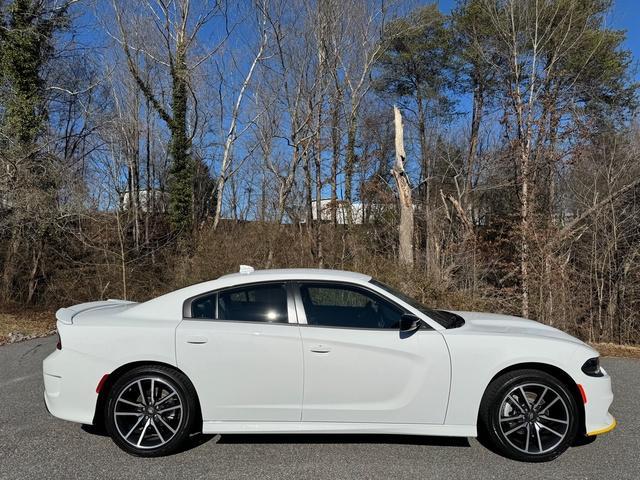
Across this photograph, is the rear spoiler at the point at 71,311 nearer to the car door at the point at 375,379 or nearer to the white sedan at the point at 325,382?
the white sedan at the point at 325,382

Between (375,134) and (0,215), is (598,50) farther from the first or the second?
(0,215)

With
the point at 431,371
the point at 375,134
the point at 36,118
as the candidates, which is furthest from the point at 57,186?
the point at 375,134

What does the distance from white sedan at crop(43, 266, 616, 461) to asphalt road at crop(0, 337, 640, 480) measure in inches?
6.7

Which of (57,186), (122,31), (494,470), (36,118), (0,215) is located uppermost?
(122,31)

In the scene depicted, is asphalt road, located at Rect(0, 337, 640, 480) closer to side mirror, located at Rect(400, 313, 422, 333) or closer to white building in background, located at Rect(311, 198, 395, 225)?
side mirror, located at Rect(400, 313, 422, 333)

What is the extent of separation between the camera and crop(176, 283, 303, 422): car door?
363 cm

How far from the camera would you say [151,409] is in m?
3.70

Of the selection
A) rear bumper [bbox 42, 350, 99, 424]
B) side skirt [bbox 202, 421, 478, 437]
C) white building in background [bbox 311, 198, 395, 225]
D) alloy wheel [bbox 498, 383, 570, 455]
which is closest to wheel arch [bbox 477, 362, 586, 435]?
alloy wheel [bbox 498, 383, 570, 455]

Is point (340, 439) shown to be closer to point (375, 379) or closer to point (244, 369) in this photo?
point (375, 379)

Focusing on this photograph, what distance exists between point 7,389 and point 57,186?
29.0 ft

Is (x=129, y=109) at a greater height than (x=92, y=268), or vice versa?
(x=129, y=109)

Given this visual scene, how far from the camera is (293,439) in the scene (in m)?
3.93

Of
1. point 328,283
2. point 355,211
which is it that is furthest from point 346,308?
point 355,211

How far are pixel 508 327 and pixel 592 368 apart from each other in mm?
685
